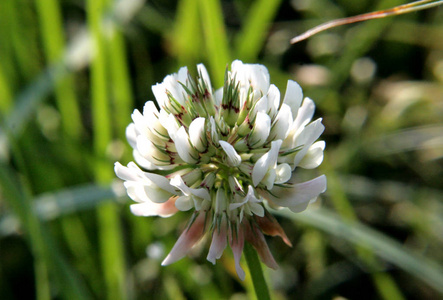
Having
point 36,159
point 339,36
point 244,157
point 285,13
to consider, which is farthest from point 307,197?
point 285,13

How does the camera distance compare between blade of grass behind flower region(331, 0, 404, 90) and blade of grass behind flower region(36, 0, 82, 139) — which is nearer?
blade of grass behind flower region(36, 0, 82, 139)

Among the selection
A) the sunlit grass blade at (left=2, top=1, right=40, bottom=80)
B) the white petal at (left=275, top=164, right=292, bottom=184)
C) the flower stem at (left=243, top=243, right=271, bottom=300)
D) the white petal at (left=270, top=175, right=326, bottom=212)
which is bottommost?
the flower stem at (left=243, top=243, right=271, bottom=300)

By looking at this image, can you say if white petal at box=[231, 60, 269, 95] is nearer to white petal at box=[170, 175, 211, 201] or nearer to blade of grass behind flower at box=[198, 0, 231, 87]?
white petal at box=[170, 175, 211, 201]

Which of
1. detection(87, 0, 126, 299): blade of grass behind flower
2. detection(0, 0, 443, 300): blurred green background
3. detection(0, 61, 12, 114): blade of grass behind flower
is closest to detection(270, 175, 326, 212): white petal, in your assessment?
detection(0, 0, 443, 300): blurred green background

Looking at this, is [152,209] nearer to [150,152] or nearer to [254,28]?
[150,152]

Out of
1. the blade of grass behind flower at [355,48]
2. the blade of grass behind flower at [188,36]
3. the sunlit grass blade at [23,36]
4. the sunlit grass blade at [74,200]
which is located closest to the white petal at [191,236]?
the sunlit grass blade at [74,200]

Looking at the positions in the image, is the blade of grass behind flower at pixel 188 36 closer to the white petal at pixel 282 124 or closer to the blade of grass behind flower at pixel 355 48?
the blade of grass behind flower at pixel 355 48

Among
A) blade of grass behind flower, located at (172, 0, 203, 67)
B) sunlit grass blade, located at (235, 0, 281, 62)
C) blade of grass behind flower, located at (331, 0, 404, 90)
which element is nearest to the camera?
sunlit grass blade, located at (235, 0, 281, 62)
